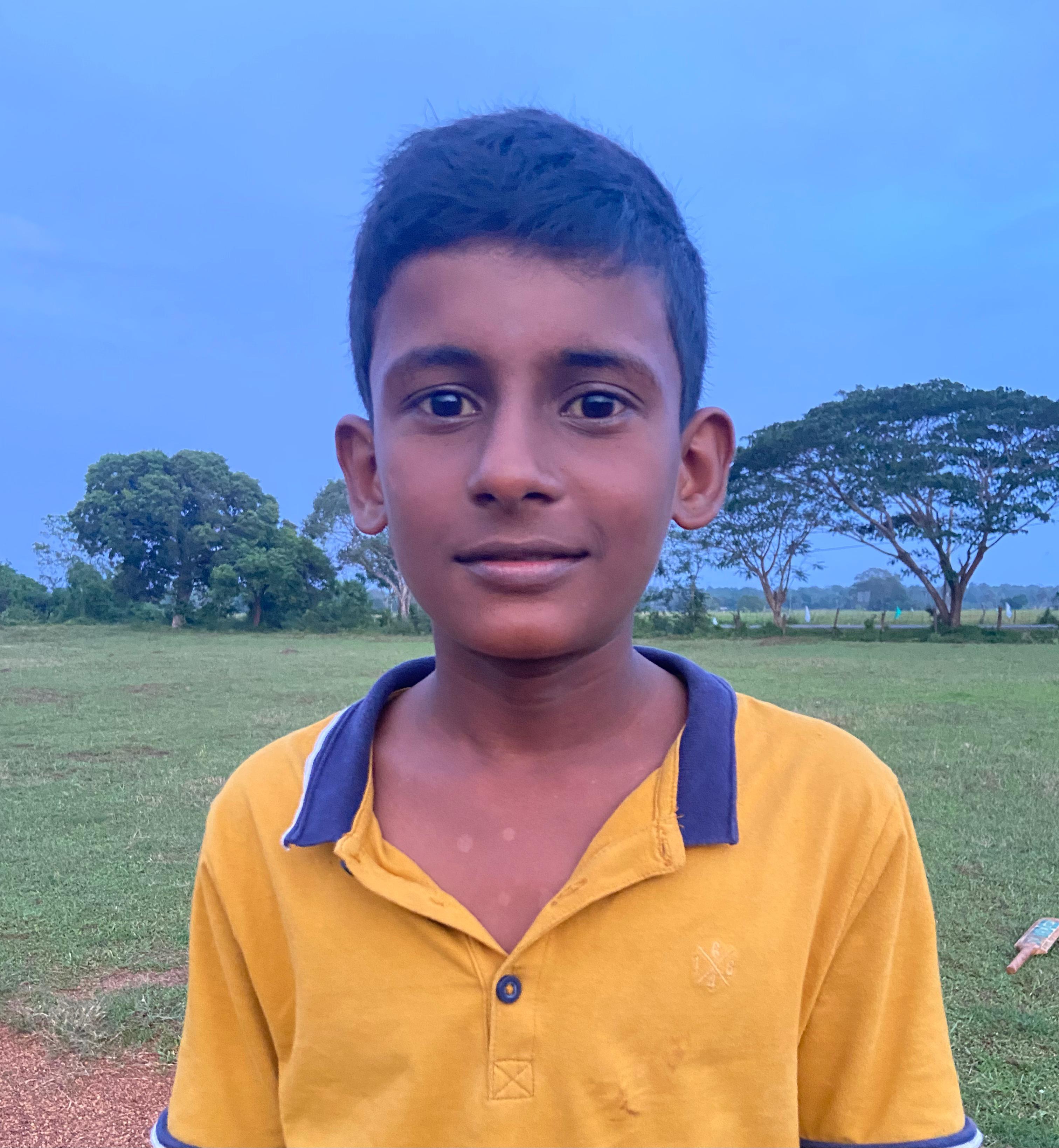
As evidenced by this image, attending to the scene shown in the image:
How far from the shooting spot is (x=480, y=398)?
1.09 metres

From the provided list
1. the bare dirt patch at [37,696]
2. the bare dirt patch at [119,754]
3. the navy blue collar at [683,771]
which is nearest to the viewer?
the navy blue collar at [683,771]

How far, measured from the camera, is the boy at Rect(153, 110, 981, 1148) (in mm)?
1055

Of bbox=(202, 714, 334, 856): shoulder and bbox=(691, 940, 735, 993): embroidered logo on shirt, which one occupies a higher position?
bbox=(202, 714, 334, 856): shoulder

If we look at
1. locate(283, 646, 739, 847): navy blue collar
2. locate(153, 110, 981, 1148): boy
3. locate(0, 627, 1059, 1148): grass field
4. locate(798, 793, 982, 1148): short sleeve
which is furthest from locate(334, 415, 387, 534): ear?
locate(0, 627, 1059, 1148): grass field

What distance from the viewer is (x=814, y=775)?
1.17 m

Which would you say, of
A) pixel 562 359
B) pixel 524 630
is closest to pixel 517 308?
pixel 562 359

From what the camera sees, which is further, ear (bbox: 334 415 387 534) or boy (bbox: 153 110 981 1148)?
ear (bbox: 334 415 387 534)

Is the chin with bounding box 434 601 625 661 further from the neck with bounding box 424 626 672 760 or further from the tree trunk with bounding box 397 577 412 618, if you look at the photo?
the tree trunk with bounding box 397 577 412 618

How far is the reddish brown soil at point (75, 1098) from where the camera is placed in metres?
2.57

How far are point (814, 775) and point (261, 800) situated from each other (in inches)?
28.4

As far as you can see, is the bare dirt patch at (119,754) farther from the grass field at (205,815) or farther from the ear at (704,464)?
the ear at (704,464)

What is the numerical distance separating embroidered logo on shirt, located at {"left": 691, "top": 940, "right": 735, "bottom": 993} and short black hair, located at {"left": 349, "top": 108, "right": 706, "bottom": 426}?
2.16 feet

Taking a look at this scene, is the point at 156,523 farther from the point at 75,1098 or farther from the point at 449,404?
the point at 449,404

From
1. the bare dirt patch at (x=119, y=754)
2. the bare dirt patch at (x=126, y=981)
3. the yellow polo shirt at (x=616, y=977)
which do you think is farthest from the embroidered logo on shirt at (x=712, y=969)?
the bare dirt patch at (x=119, y=754)
